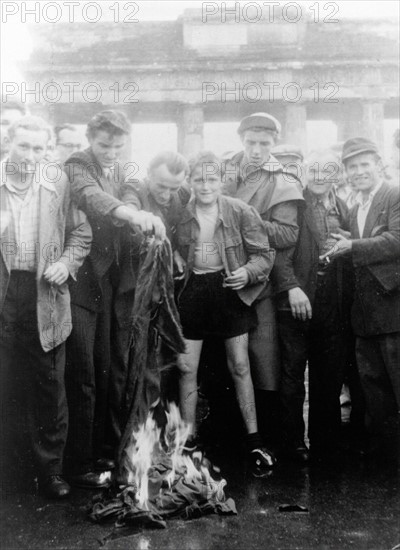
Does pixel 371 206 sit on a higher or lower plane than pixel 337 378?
higher

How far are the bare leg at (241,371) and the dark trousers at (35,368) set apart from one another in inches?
45.6

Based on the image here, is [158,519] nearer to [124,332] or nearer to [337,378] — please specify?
[124,332]

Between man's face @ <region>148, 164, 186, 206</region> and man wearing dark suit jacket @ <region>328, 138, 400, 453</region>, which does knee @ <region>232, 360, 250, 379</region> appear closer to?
man wearing dark suit jacket @ <region>328, 138, 400, 453</region>

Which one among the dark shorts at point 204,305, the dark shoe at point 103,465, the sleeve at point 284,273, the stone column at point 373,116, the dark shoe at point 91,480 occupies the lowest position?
the dark shoe at point 91,480

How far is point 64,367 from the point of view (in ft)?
10.8

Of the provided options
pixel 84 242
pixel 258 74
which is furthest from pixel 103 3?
pixel 258 74

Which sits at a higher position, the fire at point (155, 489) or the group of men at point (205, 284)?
the group of men at point (205, 284)

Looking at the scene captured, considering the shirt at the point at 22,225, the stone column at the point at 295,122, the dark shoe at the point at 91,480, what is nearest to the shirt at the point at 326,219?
the shirt at the point at 22,225

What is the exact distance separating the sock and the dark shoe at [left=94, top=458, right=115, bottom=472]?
2.94 feet

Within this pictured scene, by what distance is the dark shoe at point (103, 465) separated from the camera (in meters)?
3.41

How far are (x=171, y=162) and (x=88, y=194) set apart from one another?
565 millimetres

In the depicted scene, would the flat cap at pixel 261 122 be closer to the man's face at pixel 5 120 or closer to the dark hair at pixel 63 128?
the dark hair at pixel 63 128

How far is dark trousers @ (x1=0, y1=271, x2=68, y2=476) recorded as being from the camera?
124 inches

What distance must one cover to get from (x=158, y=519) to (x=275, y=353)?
1.49 meters
